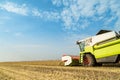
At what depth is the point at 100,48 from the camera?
17000 millimetres

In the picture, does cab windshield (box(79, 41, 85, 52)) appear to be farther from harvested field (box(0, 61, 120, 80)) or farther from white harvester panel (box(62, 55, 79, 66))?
harvested field (box(0, 61, 120, 80))

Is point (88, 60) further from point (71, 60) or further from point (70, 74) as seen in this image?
point (70, 74)

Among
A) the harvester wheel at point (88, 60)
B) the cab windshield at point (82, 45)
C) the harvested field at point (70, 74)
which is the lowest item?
the harvested field at point (70, 74)

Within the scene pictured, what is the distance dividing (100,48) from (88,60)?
5.53 ft

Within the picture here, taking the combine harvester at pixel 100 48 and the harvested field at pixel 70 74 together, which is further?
the combine harvester at pixel 100 48

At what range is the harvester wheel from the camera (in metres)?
17.8

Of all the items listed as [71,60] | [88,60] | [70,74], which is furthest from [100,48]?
[70,74]

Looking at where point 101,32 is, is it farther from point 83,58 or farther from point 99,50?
point 83,58

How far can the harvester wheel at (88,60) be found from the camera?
58.4 feet

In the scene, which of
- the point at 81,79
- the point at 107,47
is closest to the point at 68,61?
the point at 107,47

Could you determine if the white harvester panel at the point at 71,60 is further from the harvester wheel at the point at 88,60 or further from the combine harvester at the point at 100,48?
the harvester wheel at the point at 88,60

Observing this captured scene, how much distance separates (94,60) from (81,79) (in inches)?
321

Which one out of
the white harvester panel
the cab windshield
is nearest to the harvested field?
the cab windshield

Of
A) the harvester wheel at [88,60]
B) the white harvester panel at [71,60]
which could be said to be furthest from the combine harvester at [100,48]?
the white harvester panel at [71,60]
